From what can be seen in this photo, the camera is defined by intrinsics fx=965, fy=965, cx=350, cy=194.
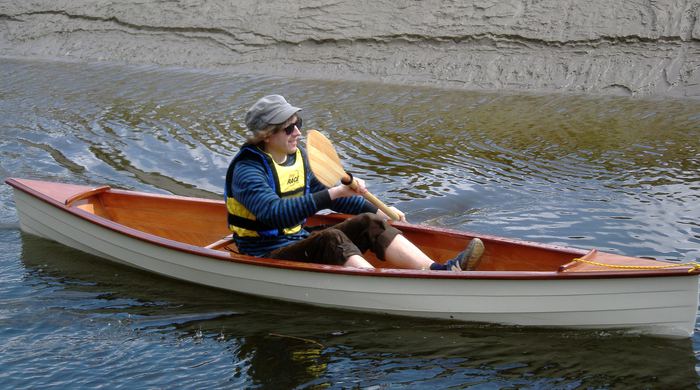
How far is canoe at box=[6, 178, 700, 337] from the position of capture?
545 cm

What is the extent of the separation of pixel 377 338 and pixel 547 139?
5164 mm

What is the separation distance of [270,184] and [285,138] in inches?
12.7

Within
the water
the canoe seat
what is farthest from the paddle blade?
the canoe seat

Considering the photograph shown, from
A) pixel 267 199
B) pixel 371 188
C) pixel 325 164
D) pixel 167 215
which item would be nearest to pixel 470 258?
pixel 325 164

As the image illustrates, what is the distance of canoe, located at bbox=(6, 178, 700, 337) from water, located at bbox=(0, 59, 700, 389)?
137 mm

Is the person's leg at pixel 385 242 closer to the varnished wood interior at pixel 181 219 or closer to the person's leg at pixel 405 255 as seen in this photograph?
the person's leg at pixel 405 255

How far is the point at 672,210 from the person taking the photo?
8.20 metres

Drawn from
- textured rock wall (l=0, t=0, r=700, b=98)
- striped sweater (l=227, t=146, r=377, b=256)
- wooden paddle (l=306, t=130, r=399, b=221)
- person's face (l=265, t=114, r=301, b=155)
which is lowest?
striped sweater (l=227, t=146, r=377, b=256)

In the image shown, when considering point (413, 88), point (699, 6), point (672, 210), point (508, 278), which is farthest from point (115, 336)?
point (699, 6)

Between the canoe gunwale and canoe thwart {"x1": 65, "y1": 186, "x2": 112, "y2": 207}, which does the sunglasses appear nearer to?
the canoe gunwale

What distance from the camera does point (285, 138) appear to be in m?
6.02

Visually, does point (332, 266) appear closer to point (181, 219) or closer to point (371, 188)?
point (181, 219)

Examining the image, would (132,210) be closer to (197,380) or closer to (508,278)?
(197,380)

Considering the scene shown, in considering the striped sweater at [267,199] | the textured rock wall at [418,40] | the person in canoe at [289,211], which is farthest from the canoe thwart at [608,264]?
the textured rock wall at [418,40]
